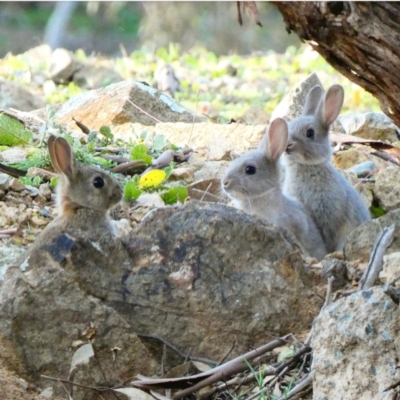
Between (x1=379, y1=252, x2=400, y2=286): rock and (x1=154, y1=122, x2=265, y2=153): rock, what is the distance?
3593 mm

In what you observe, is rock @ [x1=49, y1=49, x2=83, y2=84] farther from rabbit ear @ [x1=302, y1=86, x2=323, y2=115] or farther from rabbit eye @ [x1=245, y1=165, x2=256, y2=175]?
→ rabbit eye @ [x1=245, y1=165, x2=256, y2=175]

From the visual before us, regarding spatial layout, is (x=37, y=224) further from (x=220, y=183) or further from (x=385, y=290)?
(x=385, y=290)

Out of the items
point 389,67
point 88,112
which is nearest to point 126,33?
point 88,112

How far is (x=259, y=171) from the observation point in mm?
6984

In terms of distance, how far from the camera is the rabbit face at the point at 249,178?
6895 millimetres

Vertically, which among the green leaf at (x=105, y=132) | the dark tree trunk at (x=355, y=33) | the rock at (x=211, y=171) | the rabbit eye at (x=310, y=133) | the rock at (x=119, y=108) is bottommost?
the rock at (x=119, y=108)

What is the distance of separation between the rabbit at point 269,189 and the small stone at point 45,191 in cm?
113

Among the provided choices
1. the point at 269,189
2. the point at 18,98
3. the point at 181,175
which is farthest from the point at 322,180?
the point at 18,98

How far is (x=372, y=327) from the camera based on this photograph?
420 centimetres

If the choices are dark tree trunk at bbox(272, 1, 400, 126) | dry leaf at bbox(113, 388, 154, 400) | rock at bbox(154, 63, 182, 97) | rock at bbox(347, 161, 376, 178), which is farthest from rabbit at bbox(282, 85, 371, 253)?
rock at bbox(154, 63, 182, 97)

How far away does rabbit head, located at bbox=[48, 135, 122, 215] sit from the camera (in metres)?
6.02

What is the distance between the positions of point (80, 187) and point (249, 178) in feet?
4.29

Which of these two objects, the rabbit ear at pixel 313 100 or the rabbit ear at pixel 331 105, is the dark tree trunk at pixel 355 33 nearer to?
the rabbit ear at pixel 331 105

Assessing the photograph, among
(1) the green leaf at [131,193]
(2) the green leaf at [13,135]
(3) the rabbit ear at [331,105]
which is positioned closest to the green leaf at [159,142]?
(2) the green leaf at [13,135]
